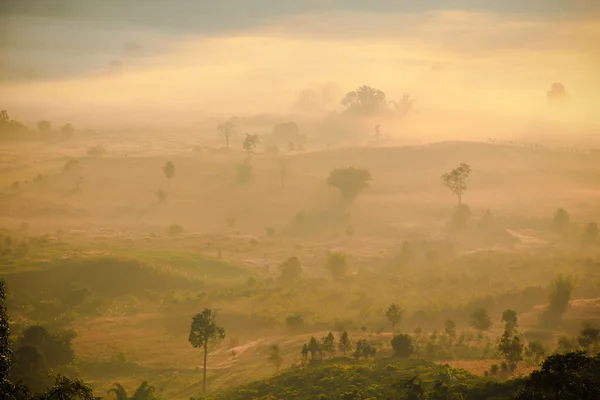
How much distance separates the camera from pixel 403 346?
69.3 metres

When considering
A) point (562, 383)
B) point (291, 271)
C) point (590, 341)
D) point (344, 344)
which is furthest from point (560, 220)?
point (562, 383)

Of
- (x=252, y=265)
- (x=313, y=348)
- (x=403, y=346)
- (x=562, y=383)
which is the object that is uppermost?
(x=562, y=383)

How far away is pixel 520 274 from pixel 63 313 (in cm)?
9069

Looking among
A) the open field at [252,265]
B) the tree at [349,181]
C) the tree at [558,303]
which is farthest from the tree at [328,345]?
the tree at [349,181]

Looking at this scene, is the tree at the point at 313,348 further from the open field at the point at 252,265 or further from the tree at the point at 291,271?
the tree at the point at 291,271

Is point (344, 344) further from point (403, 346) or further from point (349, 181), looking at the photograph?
point (349, 181)

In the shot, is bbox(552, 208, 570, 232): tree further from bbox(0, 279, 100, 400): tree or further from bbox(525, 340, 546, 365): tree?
bbox(0, 279, 100, 400): tree

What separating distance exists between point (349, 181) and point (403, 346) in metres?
114

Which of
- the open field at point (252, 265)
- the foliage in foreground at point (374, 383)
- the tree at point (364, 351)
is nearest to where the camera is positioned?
the foliage in foreground at point (374, 383)

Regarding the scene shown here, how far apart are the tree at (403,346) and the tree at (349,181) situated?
4438 inches

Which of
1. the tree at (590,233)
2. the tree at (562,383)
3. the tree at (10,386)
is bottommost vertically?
the tree at (562,383)

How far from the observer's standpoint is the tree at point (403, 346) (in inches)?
2721

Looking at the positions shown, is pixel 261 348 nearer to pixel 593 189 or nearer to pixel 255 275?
pixel 255 275

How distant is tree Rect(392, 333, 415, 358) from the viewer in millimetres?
69125
